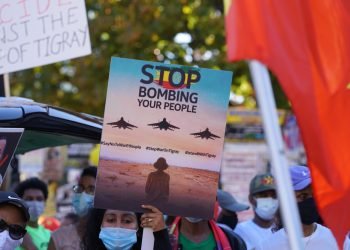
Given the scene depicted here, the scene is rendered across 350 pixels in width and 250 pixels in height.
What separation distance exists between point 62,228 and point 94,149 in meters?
11.4

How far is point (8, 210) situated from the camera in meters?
5.75

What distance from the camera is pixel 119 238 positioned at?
5977 millimetres

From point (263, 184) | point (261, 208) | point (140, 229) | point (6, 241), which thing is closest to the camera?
point (6, 241)

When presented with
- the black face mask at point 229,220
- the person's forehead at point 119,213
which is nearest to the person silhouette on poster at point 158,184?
the person's forehead at point 119,213

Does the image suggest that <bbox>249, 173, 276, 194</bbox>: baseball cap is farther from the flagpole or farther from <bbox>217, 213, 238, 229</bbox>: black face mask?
the flagpole

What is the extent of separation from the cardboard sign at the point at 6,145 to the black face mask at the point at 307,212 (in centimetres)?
183

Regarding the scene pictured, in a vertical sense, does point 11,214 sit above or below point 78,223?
below

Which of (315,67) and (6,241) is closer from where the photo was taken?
(315,67)

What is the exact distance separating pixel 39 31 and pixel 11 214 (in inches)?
77.0

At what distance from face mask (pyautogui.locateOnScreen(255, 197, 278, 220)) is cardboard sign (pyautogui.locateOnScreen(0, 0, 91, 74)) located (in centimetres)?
240

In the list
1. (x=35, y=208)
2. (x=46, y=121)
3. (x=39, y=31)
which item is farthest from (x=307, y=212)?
(x=35, y=208)

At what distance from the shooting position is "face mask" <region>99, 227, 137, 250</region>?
5973 mm

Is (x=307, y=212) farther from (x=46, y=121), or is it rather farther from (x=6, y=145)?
(x=6, y=145)

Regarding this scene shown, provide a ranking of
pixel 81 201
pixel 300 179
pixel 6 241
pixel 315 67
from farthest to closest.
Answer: pixel 81 201 < pixel 300 179 < pixel 6 241 < pixel 315 67
